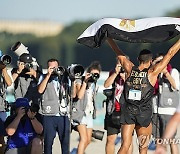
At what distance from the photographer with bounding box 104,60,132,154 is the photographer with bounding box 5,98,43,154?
1.41 m

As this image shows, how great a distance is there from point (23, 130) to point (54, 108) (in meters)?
0.93

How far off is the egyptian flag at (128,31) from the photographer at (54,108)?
86 centimetres

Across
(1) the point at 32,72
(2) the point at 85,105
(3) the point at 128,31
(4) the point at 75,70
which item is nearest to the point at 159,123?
(2) the point at 85,105

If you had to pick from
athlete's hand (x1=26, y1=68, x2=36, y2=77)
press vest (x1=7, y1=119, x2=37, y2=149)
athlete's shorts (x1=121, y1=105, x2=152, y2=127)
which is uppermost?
athlete's hand (x1=26, y1=68, x2=36, y2=77)

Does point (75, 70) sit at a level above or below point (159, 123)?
above

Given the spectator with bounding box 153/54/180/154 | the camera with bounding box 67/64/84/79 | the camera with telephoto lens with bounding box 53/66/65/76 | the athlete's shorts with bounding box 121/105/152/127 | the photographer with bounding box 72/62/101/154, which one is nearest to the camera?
the athlete's shorts with bounding box 121/105/152/127

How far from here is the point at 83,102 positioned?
439 inches

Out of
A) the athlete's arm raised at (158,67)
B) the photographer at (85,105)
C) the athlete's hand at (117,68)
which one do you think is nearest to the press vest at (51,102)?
the photographer at (85,105)

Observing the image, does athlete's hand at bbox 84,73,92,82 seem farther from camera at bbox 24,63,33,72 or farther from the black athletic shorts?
camera at bbox 24,63,33,72

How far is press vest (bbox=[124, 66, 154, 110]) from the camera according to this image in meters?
9.60

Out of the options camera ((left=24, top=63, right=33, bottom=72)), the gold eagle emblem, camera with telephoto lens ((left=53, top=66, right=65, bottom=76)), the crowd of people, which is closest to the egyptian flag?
the gold eagle emblem

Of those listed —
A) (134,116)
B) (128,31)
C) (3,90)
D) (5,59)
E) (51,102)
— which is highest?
(128,31)

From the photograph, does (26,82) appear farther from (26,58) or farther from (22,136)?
(22,136)

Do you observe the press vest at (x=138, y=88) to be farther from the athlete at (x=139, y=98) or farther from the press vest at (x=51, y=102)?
the press vest at (x=51, y=102)
